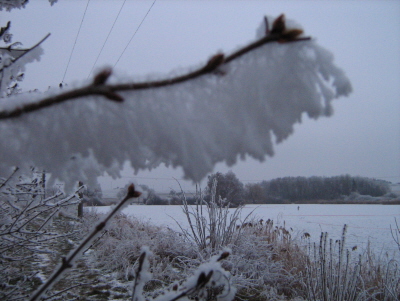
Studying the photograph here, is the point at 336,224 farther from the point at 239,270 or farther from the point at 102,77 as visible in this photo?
the point at 102,77

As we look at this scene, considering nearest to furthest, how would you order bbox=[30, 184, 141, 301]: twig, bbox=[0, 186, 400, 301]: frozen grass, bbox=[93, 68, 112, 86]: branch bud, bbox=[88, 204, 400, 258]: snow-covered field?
bbox=[93, 68, 112, 86]: branch bud → bbox=[30, 184, 141, 301]: twig → bbox=[0, 186, 400, 301]: frozen grass → bbox=[88, 204, 400, 258]: snow-covered field

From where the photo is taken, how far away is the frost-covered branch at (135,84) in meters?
0.58

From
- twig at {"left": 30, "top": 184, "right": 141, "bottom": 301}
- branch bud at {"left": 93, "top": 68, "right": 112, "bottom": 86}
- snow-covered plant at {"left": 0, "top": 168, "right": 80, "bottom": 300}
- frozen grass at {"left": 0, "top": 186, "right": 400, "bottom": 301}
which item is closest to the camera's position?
branch bud at {"left": 93, "top": 68, "right": 112, "bottom": 86}

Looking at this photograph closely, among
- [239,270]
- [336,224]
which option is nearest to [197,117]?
[239,270]

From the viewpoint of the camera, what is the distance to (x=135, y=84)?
0.60 meters

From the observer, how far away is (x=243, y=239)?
4.75 meters

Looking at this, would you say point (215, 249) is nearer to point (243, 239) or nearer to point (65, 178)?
point (243, 239)

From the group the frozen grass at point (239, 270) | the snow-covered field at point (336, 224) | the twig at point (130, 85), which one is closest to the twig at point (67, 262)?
the twig at point (130, 85)

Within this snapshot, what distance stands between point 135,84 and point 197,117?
6.5 inches

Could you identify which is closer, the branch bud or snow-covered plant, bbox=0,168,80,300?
the branch bud

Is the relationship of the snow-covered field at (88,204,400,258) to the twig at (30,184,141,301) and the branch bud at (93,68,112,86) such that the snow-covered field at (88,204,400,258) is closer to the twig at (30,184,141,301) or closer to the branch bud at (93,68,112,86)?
the twig at (30,184,141,301)

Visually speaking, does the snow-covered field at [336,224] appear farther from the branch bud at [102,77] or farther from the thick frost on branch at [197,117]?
the branch bud at [102,77]

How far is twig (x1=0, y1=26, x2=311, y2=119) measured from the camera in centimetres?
58

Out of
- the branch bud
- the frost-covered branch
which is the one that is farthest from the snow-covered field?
the branch bud
